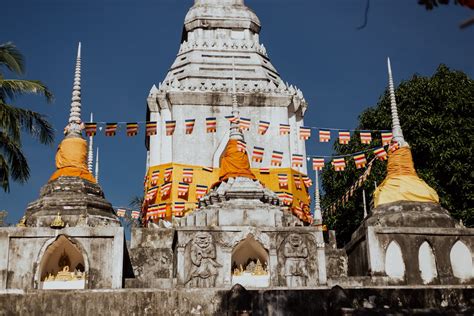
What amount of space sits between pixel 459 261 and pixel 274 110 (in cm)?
1339

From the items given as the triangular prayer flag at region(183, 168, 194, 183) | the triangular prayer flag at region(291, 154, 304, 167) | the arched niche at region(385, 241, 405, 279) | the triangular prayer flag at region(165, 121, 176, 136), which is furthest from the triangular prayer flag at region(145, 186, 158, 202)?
the arched niche at region(385, 241, 405, 279)

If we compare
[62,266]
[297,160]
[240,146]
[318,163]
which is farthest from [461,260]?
[62,266]

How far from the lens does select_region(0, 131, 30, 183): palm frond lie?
800 inches

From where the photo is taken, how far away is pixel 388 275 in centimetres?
1850

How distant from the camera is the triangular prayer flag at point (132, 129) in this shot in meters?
25.5

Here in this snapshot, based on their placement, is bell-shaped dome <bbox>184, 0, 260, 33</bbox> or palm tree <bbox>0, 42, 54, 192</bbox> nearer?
palm tree <bbox>0, 42, 54, 192</bbox>

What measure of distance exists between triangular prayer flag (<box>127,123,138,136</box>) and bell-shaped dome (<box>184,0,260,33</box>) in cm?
1031

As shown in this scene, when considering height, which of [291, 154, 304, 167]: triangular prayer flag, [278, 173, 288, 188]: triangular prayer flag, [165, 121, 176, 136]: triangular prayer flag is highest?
[165, 121, 176, 136]: triangular prayer flag

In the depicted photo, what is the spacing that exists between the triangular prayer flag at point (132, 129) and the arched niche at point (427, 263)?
1183cm

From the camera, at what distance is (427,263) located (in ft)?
61.7

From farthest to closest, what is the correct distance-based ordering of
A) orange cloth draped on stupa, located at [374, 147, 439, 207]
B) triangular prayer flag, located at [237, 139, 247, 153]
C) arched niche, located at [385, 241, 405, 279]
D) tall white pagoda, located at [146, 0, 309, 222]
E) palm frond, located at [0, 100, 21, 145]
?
tall white pagoda, located at [146, 0, 309, 222], triangular prayer flag, located at [237, 139, 247, 153], orange cloth draped on stupa, located at [374, 147, 439, 207], palm frond, located at [0, 100, 21, 145], arched niche, located at [385, 241, 405, 279]

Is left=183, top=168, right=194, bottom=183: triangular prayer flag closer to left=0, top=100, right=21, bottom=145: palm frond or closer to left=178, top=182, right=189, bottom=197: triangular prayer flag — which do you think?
left=178, top=182, right=189, bottom=197: triangular prayer flag

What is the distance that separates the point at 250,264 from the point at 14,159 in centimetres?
814

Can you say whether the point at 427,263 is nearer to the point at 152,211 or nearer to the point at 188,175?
the point at 188,175
